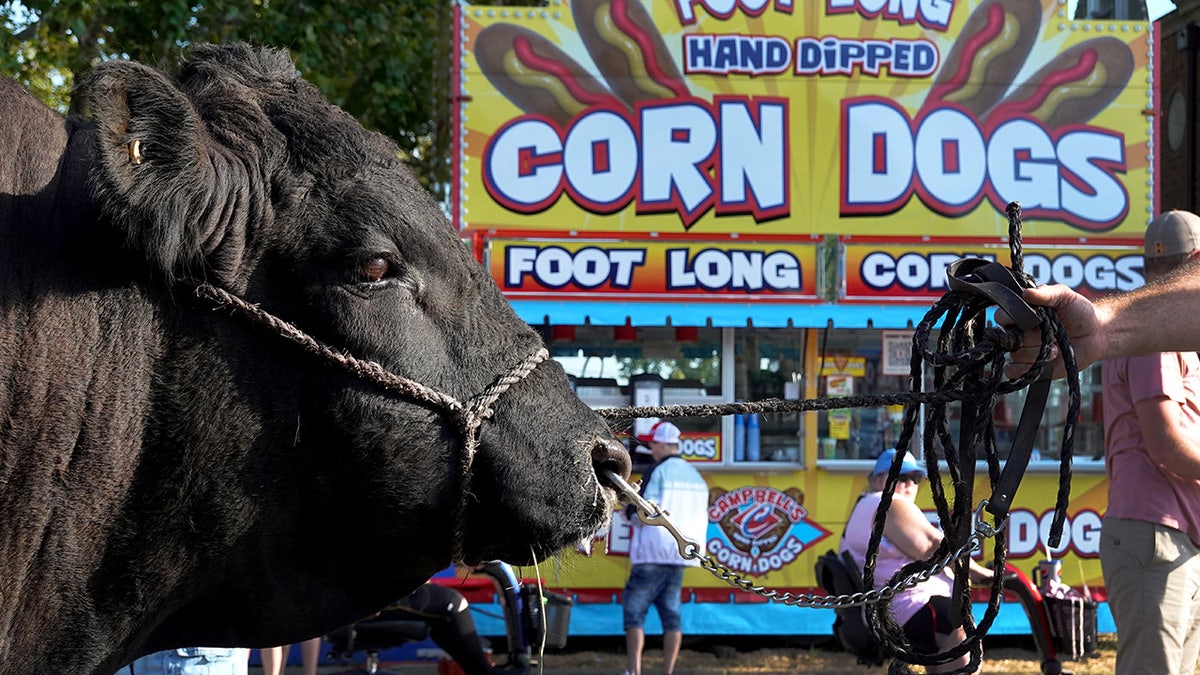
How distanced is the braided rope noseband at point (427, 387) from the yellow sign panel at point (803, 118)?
7320 millimetres

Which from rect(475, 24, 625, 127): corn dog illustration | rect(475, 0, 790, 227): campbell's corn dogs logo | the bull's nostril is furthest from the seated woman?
the bull's nostril

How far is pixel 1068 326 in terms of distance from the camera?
2.94 m

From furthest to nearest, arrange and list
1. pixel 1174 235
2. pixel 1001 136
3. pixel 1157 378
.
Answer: pixel 1001 136 → pixel 1174 235 → pixel 1157 378

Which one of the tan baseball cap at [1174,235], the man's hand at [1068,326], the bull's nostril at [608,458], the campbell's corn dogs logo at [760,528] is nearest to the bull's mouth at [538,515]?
the bull's nostril at [608,458]

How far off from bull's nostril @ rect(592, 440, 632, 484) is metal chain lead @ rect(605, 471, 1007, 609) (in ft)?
0.04

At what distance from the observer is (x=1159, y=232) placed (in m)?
4.53

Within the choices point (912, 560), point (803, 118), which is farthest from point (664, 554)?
point (803, 118)

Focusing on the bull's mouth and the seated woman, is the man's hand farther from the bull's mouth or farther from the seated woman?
the seated woman

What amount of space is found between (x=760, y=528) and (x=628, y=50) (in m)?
3.78

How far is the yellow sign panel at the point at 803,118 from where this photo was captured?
9430 millimetres

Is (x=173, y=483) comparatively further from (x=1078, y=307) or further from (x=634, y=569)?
(x=634, y=569)

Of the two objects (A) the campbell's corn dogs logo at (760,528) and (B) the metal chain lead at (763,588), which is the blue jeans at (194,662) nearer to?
(B) the metal chain lead at (763,588)

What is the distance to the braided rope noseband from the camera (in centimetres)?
196

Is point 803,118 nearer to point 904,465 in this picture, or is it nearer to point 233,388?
point 904,465
